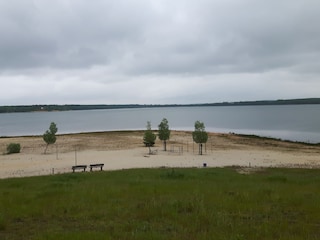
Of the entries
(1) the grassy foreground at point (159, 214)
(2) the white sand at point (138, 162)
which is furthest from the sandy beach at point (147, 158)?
(1) the grassy foreground at point (159, 214)

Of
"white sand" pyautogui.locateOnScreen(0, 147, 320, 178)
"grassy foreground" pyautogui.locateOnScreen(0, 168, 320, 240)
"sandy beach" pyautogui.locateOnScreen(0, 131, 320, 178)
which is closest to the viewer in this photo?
"grassy foreground" pyautogui.locateOnScreen(0, 168, 320, 240)

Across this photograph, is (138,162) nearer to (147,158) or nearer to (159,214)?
(147,158)

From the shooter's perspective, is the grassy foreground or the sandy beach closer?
the grassy foreground

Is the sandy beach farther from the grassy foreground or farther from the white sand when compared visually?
the grassy foreground

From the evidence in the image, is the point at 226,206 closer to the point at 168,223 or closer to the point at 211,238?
the point at 168,223

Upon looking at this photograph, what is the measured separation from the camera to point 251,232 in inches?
273

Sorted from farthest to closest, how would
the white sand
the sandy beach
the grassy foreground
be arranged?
the sandy beach → the white sand → the grassy foreground

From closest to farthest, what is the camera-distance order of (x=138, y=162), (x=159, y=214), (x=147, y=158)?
(x=159, y=214) → (x=138, y=162) → (x=147, y=158)

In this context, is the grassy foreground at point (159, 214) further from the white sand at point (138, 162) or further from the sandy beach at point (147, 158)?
the white sand at point (138, 162)

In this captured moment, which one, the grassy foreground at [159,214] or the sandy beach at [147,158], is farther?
the sandy beach at [147,158]

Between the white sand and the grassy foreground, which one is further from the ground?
the grassy foreground

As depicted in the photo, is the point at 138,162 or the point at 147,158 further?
the point at 147,158

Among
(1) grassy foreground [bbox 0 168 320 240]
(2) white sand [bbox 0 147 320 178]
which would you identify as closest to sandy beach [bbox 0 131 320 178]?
(2) white sand [bbox 0 147 320 178]

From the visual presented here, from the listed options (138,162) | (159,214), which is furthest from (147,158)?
(159,214)
